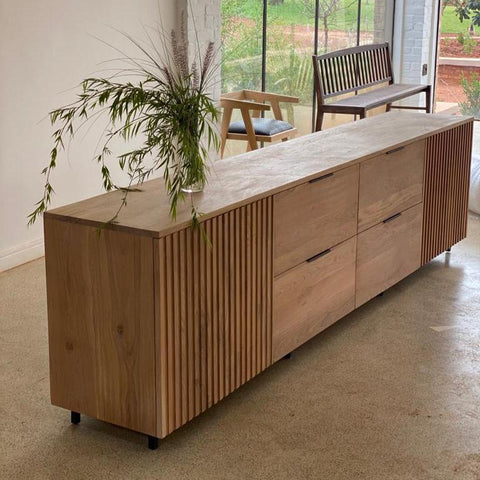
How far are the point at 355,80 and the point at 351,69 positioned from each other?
126 mm

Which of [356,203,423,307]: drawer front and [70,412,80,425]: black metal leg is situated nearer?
[70,412,80,425]: black metal leg

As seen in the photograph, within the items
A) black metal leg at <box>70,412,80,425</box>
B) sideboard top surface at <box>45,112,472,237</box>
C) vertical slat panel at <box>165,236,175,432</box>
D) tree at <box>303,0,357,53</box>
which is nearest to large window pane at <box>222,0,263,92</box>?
tree at <box>303,0,357,53</box>

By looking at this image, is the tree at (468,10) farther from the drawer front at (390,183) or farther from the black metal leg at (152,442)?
the black metal leg at (152,442)

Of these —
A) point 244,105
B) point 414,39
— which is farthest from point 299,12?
point 414,39

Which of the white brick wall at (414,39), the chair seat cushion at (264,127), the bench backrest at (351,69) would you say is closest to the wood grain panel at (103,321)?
the chair seat cushion at (264,127)

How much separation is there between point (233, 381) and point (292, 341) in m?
0.43

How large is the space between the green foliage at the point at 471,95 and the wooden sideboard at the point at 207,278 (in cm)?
581

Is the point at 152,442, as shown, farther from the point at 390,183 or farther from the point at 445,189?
the point at 445,189

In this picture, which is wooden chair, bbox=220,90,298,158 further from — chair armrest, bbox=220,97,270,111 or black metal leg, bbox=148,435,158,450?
black metal leg, bbox=148,435,158,450

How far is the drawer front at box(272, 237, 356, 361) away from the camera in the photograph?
11.6 ft

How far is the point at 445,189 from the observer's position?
491 centimetres

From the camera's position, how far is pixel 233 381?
3.30 metres

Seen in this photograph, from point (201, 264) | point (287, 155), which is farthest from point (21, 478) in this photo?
point (287, 155)

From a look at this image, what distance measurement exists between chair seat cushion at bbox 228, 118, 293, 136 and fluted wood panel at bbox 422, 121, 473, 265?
65.7 inches
